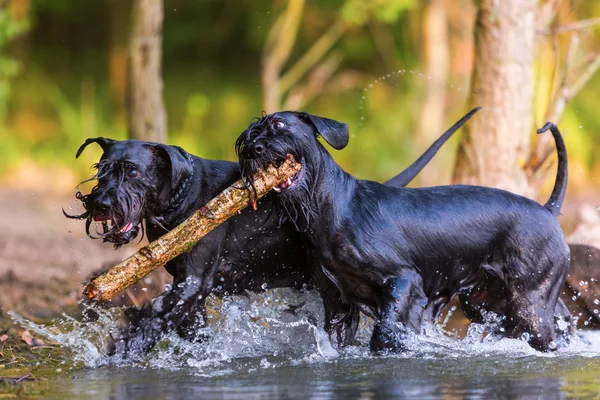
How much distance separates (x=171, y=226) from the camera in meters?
6.76

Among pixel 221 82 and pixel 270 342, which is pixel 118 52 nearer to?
pixel 221 82

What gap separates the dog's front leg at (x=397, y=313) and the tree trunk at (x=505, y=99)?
2.90 metres

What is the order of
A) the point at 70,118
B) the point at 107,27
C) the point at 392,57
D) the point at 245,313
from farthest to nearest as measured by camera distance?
the point at 107,27 < the point at 392,57 < the point at 70,118 < the point at 245,313

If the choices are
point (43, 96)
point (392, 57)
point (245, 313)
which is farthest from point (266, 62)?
point (245, 313)

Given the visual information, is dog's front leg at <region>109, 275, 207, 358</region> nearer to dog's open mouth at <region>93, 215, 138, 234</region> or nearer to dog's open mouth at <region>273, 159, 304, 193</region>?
dog's open mouth at <region>93, 215, 138, 234</region>

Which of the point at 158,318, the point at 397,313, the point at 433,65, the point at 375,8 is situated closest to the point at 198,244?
the point at 158,318

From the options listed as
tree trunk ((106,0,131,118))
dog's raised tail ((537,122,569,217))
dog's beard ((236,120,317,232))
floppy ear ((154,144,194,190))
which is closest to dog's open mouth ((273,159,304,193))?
dog's beard ((236,120,317,232))

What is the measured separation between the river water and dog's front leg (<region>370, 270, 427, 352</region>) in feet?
0.30

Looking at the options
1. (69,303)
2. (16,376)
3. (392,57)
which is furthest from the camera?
(392,57)

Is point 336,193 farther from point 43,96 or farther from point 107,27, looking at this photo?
point 107,27

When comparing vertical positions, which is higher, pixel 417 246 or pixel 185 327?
pixel 417 246

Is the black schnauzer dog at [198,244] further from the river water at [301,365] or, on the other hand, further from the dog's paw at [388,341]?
the dog's paw at [388,341]

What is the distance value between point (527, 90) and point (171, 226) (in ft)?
13.6

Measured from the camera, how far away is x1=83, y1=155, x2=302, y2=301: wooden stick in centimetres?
651
